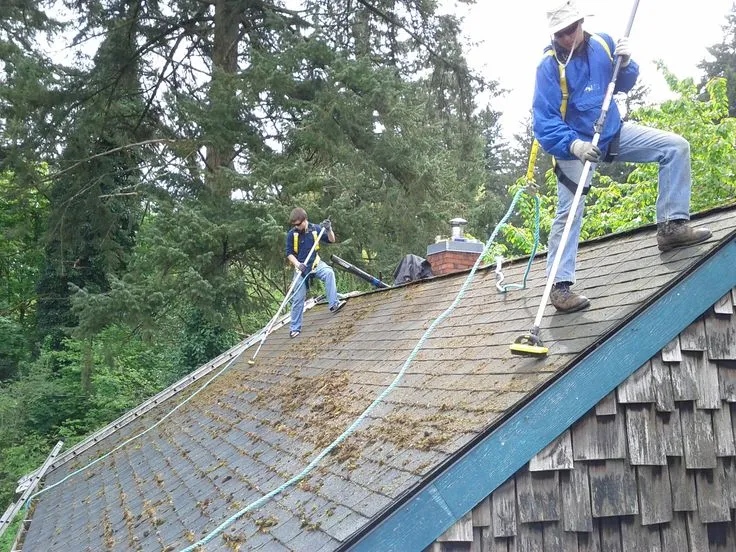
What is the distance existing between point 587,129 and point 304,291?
5.77 m

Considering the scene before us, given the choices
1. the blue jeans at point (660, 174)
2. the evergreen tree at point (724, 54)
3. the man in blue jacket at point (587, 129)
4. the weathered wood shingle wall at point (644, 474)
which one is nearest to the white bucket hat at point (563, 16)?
the man in blue jacket at point (587, 129)

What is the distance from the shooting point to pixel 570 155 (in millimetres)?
3752

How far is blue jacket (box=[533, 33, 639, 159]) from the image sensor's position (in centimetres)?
369

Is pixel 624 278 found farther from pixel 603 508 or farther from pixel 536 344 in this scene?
pixel 603 508

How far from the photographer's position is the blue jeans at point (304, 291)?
29.3 ft

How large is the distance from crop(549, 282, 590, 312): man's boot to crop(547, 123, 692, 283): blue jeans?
52 millimetres

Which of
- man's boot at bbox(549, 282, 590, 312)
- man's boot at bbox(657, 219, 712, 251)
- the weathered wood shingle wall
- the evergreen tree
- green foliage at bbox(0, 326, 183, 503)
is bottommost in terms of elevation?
green foliage at bbox(0, 326, 183, 503)

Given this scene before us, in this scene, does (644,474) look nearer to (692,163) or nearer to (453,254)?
(453,254)

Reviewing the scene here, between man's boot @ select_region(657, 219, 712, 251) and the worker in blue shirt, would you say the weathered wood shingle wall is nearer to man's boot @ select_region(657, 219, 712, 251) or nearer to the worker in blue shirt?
man's boot @ select_region(657, 219, 712, 251)

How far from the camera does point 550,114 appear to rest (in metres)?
3.72

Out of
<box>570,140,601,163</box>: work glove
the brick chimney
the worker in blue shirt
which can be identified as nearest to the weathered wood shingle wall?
<box>570,140,601,163</box>: work glove

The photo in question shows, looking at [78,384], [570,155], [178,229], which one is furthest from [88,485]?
[78,384]

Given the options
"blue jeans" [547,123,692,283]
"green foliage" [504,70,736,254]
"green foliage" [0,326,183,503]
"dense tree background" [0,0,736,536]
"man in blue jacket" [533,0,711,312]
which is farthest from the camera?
"green foliage" [0,326,183,503]

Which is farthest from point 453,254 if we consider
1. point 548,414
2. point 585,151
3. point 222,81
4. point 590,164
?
point 222,81
